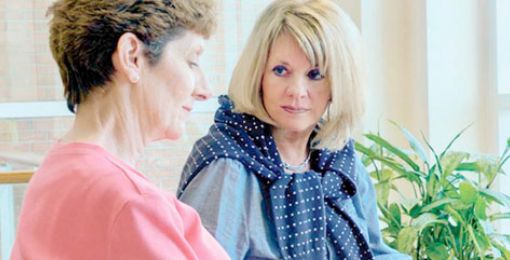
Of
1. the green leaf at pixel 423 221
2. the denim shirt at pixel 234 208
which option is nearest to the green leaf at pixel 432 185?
the green leaf at pixel 423 221

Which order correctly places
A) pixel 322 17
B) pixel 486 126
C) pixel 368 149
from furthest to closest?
pixel 486 126 < pixel 368 149 < pixel 322 17

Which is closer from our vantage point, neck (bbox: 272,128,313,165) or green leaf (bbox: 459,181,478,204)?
neck (bbox: 272,128,313,165)

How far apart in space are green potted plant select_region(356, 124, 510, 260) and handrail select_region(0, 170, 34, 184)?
1.07 m

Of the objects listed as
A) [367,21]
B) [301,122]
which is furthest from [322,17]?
[367,21]

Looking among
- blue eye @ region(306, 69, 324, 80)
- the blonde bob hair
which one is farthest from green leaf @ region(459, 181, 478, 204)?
blue eye @ region(306, 69, 324, 80)

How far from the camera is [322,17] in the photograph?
1658 millimetres

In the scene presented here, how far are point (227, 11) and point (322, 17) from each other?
55.7 inches

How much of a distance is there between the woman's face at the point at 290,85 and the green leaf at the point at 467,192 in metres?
0.66

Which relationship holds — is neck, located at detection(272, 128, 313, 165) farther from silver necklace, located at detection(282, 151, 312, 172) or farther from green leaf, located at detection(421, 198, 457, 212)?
green leaf, located at detection(421, 198, 457, 212)

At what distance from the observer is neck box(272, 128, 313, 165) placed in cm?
172

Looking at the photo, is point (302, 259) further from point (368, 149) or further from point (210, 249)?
point (368, 149)

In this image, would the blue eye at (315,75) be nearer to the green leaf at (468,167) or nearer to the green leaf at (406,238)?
the green leaf at (406,238)

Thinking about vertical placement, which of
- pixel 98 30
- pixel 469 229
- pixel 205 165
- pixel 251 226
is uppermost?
pixel 98 30

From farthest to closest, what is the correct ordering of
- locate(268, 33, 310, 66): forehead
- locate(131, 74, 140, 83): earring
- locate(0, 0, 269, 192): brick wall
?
1. locate(0, 0, 269, 192): brick wall
2. locate(268, 33, 310, 66): forehead
3. locate(131, 74, 140, 83): earring
